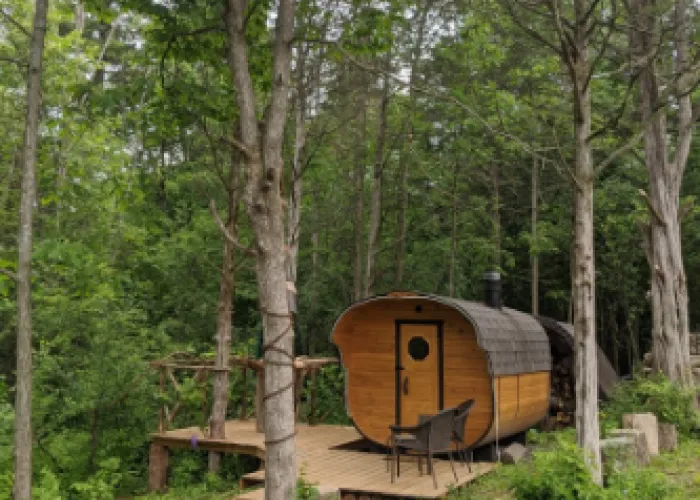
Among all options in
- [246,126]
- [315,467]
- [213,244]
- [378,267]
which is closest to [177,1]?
[246,126]

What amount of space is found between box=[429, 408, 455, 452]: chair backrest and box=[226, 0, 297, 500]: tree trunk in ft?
10.6

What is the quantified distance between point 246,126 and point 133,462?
8018mm

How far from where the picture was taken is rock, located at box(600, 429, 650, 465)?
7.59m

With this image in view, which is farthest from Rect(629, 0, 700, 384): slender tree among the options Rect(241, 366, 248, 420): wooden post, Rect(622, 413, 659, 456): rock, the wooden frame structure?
Rect(241, 366, 248, 420): wooden post

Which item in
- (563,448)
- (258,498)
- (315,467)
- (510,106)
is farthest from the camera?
(510,106)

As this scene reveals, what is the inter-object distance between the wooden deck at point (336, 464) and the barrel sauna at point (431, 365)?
663 mm

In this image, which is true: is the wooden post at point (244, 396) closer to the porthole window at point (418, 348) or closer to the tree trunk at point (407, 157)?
the porthole window at point (418, 348)

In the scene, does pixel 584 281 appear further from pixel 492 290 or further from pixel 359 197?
pixel 359 197

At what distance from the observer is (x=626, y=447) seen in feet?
25.7

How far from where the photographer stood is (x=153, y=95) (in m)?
5.59

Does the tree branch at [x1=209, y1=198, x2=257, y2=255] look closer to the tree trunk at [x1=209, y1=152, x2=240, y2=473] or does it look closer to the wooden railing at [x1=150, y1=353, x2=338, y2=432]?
the tree trunk at [x1=209, y1=152, x2=240, y2=473]

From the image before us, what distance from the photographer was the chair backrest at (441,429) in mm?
7801

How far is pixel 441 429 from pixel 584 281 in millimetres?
2325

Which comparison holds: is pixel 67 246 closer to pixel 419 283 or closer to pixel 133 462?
pixel 133 462
